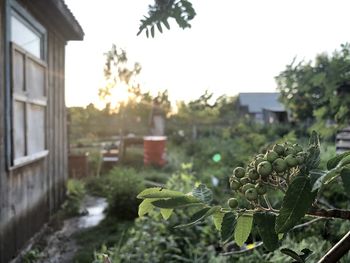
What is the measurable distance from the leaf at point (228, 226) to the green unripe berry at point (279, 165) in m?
0.10

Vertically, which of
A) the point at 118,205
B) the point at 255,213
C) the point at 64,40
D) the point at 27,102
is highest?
the point at 64,40

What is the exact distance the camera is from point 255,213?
61 cm

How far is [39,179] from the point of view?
5.38 metres

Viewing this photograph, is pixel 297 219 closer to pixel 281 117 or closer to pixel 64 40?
pixel 64 40

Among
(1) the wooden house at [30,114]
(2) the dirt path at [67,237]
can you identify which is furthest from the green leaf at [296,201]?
(2) the dirt path at [67,237]

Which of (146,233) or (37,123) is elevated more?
(37,123)

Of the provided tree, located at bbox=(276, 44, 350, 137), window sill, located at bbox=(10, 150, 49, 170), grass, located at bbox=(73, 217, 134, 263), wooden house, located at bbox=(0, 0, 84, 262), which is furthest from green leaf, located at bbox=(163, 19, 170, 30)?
grass, located at bbox=(73, 217, 134, 263)

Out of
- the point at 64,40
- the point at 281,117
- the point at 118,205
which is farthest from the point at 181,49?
the point at 281,117

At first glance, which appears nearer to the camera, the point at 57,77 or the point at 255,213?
the point at 255,213

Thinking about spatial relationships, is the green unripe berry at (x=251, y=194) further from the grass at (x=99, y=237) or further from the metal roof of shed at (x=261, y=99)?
the grass at (x=99, y=237)

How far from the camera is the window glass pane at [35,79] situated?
4756 mm

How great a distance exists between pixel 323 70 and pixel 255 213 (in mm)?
2042

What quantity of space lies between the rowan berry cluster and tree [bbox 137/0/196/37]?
437 mm

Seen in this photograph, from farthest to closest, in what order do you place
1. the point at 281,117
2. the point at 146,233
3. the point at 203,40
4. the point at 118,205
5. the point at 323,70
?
the point at 281,117
the point at 118,205
the point at 146,233
the point at 323,70
the point at 203,40
